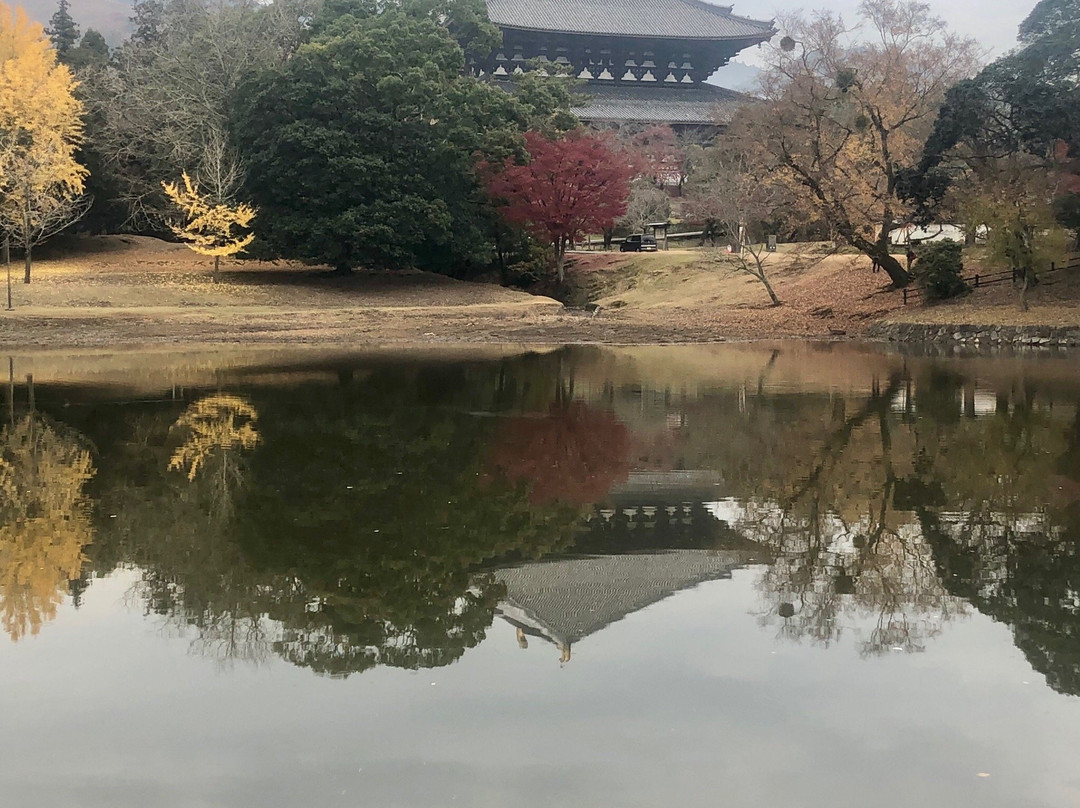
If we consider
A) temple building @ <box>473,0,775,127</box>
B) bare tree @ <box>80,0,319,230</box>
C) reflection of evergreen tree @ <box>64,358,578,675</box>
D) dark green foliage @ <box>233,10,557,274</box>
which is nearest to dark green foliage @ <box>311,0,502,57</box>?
bare tree @ <box>80,0,319,230</box>

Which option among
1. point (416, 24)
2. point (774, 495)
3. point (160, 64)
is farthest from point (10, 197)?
point (774, 495)

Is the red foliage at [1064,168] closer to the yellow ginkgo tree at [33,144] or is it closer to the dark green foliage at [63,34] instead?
the yellow ginkgo tree at [33,144]

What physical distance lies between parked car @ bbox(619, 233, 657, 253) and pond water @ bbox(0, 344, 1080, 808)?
33.6m

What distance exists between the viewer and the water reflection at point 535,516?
7098mm

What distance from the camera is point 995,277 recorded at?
3198 cm

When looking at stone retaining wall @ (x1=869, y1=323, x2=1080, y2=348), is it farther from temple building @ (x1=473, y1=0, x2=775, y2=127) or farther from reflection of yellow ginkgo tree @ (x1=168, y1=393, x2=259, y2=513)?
temple building @ (x1=473, y1=0, x2=775, y2=127)

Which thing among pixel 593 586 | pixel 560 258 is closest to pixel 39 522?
pixel 593 586

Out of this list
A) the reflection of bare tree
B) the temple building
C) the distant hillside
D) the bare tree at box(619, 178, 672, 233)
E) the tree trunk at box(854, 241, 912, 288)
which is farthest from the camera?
the distant hillside

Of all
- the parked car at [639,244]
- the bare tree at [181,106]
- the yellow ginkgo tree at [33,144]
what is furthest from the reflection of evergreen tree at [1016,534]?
the parked car at [639,244]

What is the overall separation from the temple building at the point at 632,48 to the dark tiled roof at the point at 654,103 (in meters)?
0.05

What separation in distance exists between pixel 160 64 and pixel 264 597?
42928mm

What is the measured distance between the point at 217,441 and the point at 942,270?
23.7 meters

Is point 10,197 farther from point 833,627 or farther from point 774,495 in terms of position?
point 833,627

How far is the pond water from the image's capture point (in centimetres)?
505
